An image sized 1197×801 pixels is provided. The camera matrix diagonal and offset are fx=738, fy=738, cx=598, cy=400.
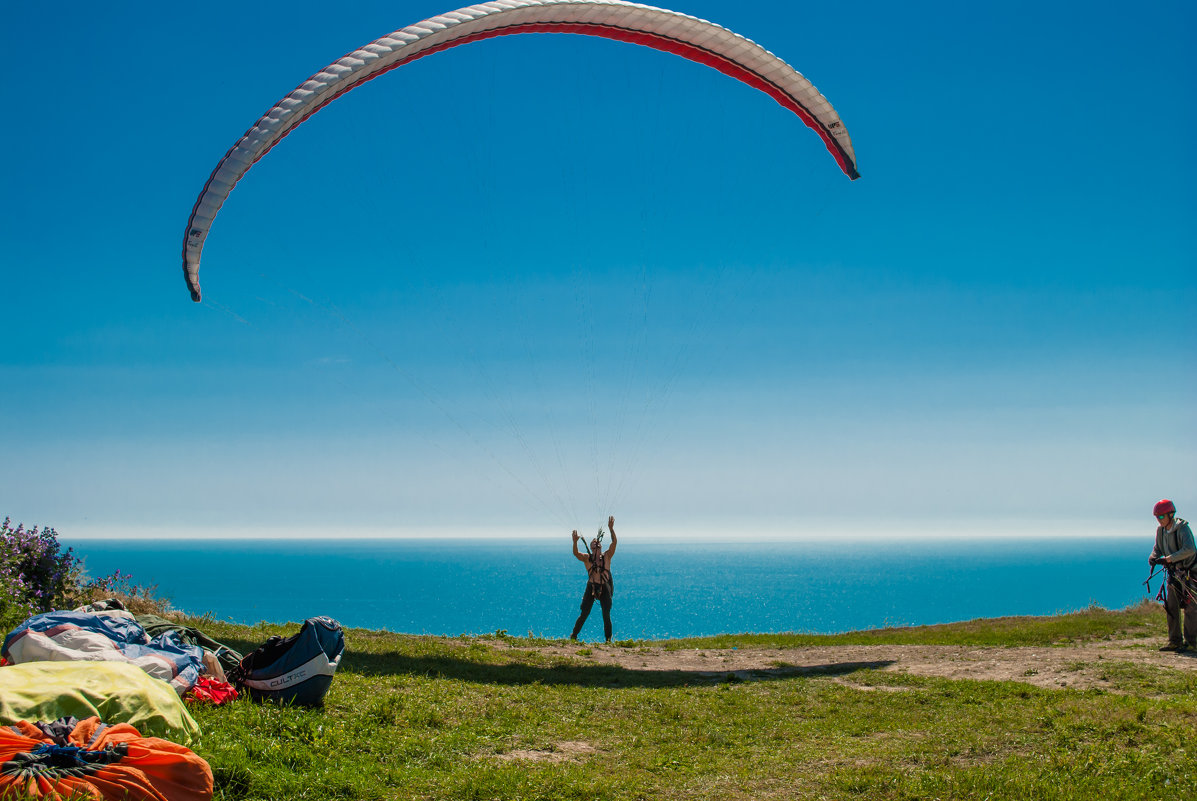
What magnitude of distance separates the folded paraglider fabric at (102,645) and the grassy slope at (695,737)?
77cm

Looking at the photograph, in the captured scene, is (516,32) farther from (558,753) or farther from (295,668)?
(558,753)

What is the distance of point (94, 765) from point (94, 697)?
125 centimetres

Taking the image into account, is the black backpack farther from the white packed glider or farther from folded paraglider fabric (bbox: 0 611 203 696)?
the white packed glider

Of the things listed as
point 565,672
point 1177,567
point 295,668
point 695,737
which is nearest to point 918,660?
point 1177,567

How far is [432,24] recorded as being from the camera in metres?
11.4

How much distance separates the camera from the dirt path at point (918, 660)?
12648mm

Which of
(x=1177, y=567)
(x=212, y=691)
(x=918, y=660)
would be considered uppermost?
(x=1177, y=567)

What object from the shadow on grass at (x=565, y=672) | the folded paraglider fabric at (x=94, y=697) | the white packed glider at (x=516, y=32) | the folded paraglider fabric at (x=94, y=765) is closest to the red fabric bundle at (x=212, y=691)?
the folded paraglider fabric at (x=94, y=697)

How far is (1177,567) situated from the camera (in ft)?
44.2

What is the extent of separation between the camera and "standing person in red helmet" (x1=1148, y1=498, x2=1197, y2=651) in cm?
1341

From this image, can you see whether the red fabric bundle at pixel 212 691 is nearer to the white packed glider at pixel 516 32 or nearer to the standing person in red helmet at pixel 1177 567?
the white packed glider at pixel 516 32

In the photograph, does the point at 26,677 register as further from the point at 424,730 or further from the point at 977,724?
the point at 977,724

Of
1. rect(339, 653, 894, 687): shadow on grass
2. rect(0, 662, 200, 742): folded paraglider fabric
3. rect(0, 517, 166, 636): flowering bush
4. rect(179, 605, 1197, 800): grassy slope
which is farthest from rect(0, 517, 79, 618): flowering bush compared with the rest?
rect(0, 662, 200, 742): folded paraglider fabric

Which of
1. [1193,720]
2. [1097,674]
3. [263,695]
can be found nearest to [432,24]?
[263,695]
